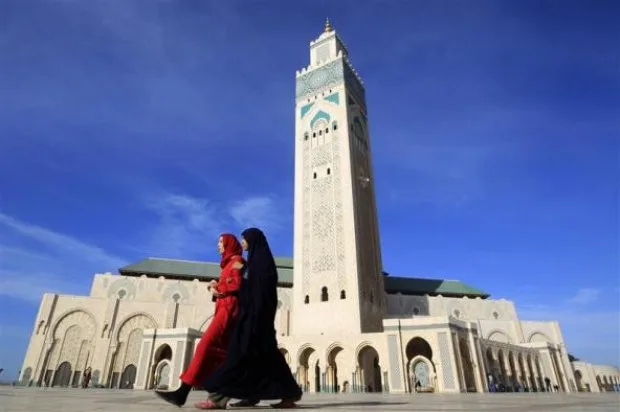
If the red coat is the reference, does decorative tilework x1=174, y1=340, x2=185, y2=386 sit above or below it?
above

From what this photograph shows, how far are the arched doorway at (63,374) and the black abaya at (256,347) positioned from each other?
26.7 metres

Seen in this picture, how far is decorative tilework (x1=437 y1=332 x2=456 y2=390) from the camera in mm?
14555

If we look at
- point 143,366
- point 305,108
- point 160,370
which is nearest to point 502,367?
point 160,370

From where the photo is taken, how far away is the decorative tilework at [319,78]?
985 inches

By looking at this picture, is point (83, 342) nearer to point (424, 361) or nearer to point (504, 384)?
point (424, 361)

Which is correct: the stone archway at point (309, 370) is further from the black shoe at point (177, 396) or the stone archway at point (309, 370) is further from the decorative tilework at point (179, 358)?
the black shoe at point (177, 396)

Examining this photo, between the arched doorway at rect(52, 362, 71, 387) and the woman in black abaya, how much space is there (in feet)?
87.7

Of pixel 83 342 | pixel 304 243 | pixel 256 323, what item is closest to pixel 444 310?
pixel 304 243

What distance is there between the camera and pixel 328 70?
84.2ft

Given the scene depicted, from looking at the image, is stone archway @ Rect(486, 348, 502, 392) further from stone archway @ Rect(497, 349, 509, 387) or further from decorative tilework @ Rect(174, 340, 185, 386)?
decorative tilework @ Rect(174, 340, 185, 386)

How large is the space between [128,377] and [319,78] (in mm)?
22890

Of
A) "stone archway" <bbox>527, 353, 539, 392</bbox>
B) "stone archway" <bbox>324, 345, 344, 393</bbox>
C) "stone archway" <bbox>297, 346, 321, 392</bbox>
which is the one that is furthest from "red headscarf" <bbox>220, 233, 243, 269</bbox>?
"stone archway" <bbox>527, 353, 539, 392</bbox>

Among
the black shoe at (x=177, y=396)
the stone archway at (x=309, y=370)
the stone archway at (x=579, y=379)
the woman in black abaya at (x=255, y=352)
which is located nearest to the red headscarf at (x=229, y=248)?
the woman in black abaya at (x=255, y=352)

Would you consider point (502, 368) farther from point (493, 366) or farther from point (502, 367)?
point (493, 366)
